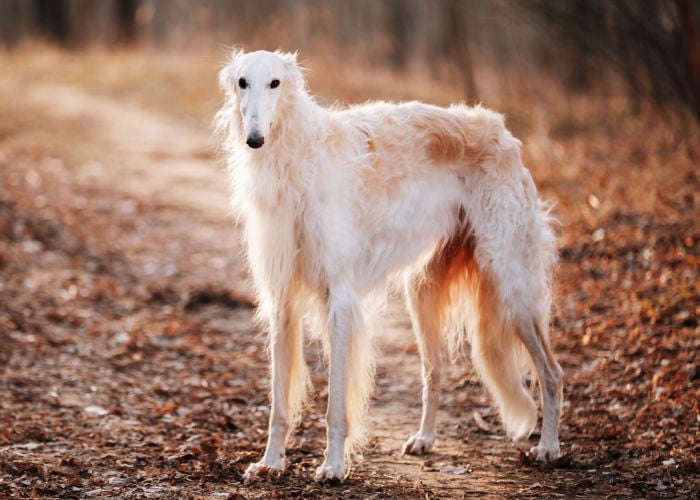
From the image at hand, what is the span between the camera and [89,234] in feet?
26.5

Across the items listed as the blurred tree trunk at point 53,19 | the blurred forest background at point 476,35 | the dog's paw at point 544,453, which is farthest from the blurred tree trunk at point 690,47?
the blurred tree trunk at point 53,19

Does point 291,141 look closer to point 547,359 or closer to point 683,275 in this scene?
point 547,359

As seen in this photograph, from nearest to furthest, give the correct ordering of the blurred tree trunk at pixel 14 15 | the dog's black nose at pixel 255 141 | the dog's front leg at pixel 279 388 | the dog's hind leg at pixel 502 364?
the dog's black nose at pixel 255 141 → the dog's front leg at pixel 279 388 → the dog's hind leg at pixel 502 364 → the blurred tree trunk at pixel 14 15

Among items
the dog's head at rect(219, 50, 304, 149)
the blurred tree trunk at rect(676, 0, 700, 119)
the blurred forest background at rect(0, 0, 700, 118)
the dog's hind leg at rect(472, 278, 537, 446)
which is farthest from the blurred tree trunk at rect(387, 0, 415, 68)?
the dog's head at rect(219, 50, 304, 149)

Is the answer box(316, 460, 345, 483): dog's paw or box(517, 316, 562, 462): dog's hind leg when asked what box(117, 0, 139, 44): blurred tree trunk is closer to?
box(517, 316, 562, 462): dog's hind leg

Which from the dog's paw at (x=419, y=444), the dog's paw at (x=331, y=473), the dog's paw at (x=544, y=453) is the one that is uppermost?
the dog's paw at (x=331, y=473)

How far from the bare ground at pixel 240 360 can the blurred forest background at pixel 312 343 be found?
0.02 meters

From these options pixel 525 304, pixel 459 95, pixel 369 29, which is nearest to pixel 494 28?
pixel 459 95

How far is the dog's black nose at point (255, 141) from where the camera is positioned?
343cm

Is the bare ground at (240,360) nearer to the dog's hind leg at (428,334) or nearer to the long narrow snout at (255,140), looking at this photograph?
the dog's hind leg at (428,334)

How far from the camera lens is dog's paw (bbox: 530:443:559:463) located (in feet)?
13.1

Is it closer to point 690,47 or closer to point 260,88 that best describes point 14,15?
point 690,47

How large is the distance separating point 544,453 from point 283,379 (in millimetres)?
1309

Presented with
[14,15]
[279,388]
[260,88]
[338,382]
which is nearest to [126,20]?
[14,15]
